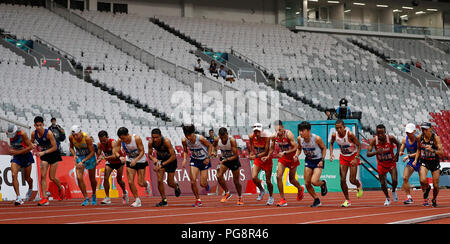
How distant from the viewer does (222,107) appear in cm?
3150

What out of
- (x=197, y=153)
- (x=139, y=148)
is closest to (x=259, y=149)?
(x=197, y=153)

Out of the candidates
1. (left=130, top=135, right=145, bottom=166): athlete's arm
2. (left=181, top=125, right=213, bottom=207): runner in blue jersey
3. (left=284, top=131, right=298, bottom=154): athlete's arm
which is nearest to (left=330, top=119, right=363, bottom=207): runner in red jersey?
(left=284, top=131, right=298, bottom=154): athlete's arm

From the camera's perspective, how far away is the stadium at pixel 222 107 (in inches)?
608

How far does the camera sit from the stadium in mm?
15445

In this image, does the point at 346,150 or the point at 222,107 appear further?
the point at 222,107

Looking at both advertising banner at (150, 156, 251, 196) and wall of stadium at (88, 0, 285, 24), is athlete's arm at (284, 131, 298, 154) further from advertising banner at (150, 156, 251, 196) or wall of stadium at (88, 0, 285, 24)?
wall of stadium at (88, 0, 285, 24)

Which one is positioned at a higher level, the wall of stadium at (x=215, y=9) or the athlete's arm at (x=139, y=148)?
the wall of stadium at (x=215, y=9)

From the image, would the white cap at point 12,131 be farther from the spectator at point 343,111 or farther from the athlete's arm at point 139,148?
the spectator at point 343,111

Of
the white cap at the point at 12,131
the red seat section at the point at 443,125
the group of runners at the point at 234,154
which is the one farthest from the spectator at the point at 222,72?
the white cap at the point at 12,131

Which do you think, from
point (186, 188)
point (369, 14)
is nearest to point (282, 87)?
point (186, 188)

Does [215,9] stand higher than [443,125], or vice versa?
[215,9]

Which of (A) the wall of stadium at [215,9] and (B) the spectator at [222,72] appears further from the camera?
(A) the wall of stadium at [215,9]

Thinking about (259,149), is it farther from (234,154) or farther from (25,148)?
(25,148)
